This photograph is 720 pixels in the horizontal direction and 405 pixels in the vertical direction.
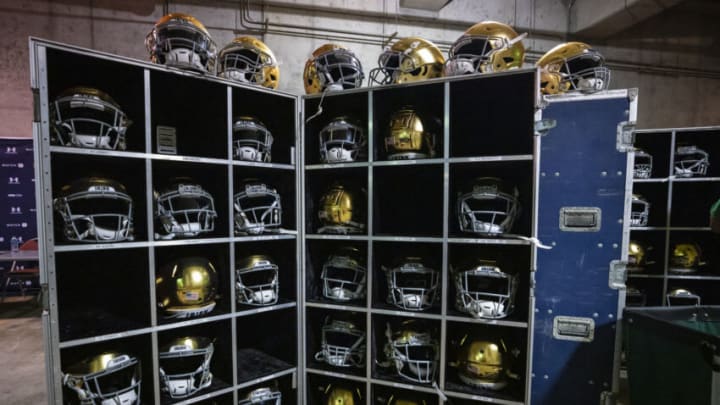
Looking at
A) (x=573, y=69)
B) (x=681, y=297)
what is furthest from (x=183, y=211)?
(x=681, y=297)

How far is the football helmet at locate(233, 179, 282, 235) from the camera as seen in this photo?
1996 millimetres

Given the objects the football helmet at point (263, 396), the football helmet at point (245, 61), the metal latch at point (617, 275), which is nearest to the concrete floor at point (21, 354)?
the football helmet at point (263, 396)

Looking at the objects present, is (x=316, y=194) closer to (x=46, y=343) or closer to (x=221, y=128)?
(x=221, y=128)

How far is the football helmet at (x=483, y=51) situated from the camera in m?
2.15

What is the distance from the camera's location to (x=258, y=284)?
2.12m

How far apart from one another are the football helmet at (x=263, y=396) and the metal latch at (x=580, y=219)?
1.95m

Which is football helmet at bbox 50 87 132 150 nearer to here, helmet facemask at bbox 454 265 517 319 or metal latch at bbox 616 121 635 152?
helmet facemask at bbox 454 265 517 319

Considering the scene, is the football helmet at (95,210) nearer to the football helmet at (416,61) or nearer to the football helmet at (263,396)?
the football helmet at (263,396)

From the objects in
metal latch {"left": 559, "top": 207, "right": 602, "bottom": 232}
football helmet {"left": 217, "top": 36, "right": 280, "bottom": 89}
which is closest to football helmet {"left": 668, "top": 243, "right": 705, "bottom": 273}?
metal latch {"left": 559, "top": 207, "right": 602, "bottom": 232}

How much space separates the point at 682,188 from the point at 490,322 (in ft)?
9.33

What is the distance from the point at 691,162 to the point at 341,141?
10.6 feet

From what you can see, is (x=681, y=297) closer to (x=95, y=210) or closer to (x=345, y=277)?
(x=345, y=277)

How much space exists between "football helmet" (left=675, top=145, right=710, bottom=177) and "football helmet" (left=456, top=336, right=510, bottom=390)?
2.56 metres

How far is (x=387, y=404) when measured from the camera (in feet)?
7.00
